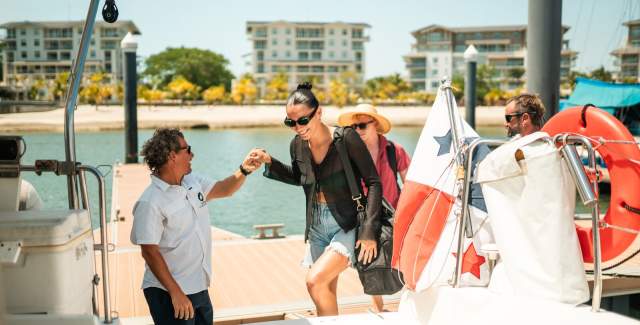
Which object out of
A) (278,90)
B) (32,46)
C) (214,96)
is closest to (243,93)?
(214,96)

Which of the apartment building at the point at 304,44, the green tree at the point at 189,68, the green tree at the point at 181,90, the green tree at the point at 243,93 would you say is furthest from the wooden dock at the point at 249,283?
the apartment building at the point at 304,44

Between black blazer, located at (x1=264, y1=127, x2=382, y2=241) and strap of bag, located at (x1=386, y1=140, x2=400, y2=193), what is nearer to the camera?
black blazer, located at (x1=264, y1=127, x2=382, y2=241)

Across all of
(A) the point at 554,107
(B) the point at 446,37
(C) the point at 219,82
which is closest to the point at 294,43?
(C) the point at 219,82

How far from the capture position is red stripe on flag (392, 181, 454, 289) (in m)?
3.24

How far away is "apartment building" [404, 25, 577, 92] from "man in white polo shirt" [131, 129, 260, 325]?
10996cm

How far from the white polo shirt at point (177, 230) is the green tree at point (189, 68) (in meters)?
96.2

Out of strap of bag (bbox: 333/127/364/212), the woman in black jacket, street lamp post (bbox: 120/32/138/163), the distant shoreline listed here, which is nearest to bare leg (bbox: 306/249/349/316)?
the woman in black jacket

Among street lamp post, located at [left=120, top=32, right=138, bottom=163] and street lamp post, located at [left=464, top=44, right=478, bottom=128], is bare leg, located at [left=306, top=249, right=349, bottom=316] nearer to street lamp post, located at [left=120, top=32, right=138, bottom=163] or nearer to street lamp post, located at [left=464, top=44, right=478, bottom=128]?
street lamp post, located at [left=464, top=44, right=478, bottom=128]

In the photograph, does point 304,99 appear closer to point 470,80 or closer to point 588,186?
point 588,186

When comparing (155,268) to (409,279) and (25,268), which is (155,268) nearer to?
(25,268)

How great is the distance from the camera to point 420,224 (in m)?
3.24

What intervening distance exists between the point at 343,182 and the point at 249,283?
260 centimetres

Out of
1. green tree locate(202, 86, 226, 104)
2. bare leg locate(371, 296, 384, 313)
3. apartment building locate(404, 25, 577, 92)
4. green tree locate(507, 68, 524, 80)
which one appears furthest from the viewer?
apartment building locate(404, 25, 577, 92)

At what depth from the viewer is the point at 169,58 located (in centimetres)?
10244
